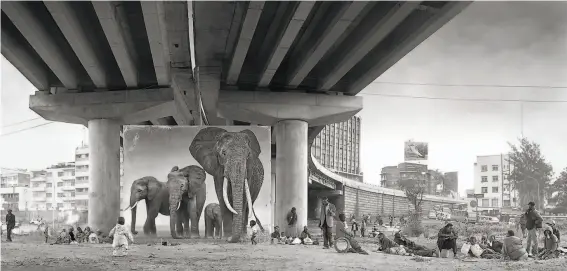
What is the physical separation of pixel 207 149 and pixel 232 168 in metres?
1.48

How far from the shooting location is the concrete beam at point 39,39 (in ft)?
71.0

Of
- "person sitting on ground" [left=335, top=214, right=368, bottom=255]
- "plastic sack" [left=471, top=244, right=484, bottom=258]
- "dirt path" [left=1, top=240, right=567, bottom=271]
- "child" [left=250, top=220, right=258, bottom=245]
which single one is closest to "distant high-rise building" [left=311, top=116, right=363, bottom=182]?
"child" [left=250, top=220, right=258, bottom=245]

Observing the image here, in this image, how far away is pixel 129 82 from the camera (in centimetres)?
3206

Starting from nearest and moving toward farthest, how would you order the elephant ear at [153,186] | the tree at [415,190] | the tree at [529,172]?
the elephant ear at [153,186], the tree at [529,172], the tree at [415,190]

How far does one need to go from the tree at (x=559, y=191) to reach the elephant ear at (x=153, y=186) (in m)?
39.6

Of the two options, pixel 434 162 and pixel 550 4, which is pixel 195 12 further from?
pixel 434 162

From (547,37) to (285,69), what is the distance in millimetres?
36949

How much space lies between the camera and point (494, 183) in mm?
68000

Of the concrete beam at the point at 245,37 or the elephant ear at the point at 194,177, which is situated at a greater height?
the concrete beam at the point at 245,37

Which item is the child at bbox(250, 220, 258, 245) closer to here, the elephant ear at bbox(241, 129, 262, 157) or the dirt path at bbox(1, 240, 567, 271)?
the elephant ear at bbox(241, 129, 262, 157)

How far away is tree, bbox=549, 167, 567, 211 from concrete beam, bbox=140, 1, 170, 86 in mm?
40309

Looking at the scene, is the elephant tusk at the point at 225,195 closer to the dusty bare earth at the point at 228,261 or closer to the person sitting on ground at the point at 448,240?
the dusty bare earth at the point at 228,261

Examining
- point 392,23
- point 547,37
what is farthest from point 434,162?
point 392,23

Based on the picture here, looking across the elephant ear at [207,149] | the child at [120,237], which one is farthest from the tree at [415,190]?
the child at [120,237]
